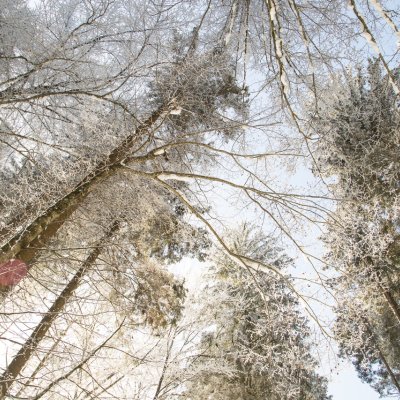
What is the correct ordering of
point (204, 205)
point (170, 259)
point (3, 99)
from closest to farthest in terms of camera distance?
point (3, 99)
point (204, 205)
point (170, 259)

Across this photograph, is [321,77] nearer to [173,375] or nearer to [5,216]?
[5,216]

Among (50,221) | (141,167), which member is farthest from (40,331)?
(141,167)

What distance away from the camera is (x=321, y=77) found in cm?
486

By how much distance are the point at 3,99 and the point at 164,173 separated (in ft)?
5.98

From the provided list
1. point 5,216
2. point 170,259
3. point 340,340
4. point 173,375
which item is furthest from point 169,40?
point 173,375

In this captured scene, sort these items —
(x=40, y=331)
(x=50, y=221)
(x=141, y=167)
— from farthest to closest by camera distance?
(x=141, y=167) < (x=40, y=331) < (x=50, y=221)

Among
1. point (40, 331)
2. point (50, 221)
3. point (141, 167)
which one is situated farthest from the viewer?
point (141, 167)

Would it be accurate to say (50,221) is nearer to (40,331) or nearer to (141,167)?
(40,331)

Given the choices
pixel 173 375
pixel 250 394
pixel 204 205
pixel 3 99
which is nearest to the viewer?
pixel 3 99

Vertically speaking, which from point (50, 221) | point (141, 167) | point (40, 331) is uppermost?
point (141, 167)

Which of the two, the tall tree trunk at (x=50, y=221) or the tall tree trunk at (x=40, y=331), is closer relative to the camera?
the tall tree trunk at (x=40, y=331)

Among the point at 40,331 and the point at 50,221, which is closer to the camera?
the point at 50,221

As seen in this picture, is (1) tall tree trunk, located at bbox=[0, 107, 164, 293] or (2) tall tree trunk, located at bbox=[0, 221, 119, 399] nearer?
(2) tall tree trunk, located at bbox=[0, 221, 119, 399]

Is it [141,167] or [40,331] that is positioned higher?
[141,167]
